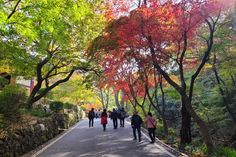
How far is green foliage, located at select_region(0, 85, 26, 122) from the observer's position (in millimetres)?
14438

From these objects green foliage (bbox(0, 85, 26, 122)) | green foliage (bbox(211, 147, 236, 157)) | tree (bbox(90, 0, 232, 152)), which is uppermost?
tree (bbox(90, 0, 232, 152))

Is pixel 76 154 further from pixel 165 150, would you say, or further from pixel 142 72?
pixel 142 72

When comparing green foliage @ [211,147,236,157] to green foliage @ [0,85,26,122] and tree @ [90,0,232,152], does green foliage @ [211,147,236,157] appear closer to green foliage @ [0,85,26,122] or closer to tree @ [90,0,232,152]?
tree @ [90,0,232,152]

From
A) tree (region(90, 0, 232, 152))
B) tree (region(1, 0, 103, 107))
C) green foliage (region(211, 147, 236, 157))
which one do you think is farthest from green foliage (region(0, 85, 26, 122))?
green foliage (region(211, 147, 236, 157))

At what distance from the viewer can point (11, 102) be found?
14680mm

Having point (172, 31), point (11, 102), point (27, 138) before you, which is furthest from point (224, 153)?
point (11, 102)

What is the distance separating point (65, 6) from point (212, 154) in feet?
25.8

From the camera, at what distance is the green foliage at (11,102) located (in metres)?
14.4

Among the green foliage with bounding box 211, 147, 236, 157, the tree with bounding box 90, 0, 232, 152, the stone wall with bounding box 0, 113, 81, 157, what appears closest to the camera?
the green foliage with bounding box 211, 147, 236, 157

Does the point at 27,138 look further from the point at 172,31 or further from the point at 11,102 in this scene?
the point at 172,31

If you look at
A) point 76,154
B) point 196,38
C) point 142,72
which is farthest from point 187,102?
point 142,72

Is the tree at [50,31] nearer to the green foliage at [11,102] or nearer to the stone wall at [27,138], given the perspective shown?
the green foliage at [11,102]

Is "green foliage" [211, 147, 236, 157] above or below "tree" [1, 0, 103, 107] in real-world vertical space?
below

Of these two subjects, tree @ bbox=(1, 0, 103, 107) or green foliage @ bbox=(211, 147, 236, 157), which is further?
tree @ bbox=(1, 0, 103, 107)
